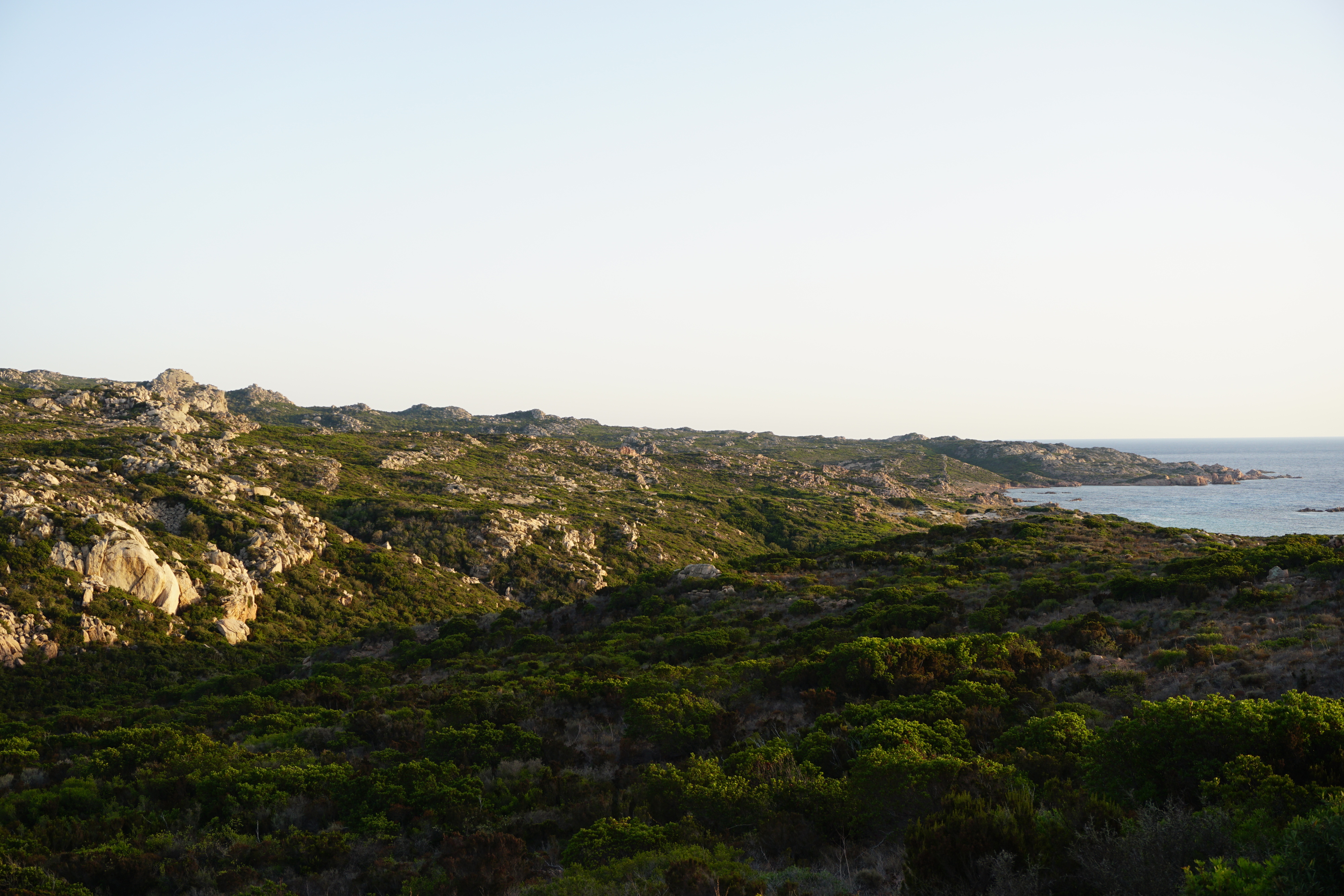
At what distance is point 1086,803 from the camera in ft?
31.0

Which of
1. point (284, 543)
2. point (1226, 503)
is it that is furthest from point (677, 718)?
point (1226, 503)

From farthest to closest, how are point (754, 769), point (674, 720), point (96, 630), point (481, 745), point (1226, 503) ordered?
point (1226, 503) → point (96, 630) → point (674, 720) → point (481, 745) → point (754, 769)

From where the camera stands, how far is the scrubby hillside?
932cm

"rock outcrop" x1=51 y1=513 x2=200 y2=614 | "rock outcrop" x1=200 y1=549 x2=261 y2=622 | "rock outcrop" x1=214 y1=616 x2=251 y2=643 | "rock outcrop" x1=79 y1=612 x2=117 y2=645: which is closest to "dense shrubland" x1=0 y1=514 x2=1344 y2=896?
"rock outcrop" x1=79 y1=612 x2=117 y2=645

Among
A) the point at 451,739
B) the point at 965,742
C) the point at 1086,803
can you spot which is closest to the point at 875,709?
the point at 965,742

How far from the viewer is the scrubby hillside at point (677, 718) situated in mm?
9320

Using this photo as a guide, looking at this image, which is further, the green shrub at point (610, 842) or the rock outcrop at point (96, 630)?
the rock outcrop at point (96, 630)

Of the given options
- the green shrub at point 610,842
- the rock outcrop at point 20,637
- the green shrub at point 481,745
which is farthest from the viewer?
the rock outcrop at point 20,637

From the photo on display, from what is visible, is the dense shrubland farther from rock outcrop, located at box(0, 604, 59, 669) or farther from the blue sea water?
the blue sea water

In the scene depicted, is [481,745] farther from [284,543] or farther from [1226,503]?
[1226,503]

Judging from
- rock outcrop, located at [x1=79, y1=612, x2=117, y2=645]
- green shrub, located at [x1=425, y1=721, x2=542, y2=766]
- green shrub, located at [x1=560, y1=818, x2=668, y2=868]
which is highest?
green shrub, located at [x1=560, y1=818, x2=668, y2=868]

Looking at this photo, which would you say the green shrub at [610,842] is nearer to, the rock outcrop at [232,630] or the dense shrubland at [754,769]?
the dense shrubland at [754,769]

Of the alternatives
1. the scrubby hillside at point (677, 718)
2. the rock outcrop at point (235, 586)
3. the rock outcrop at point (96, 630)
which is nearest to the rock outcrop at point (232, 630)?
the scrubby hillside at point (677, 718)

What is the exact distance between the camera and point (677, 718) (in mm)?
17594
